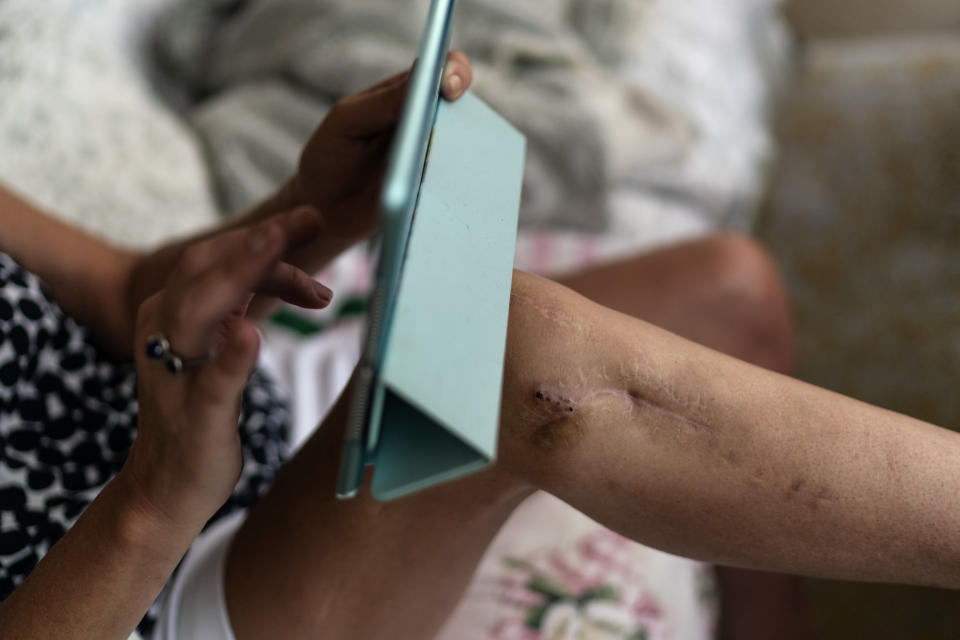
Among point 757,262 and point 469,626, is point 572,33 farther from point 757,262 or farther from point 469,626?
point 469,626

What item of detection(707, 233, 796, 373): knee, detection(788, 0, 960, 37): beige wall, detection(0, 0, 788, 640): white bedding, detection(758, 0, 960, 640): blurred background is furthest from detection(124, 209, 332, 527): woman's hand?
detection(788, 0, 960, 37): beige wall

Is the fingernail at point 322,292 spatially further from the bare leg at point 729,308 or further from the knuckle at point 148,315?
the bare leg at point 729,308

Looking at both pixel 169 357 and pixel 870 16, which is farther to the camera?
pixel 870 16

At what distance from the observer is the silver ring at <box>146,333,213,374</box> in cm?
36

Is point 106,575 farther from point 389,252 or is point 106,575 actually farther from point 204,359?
point 389,252

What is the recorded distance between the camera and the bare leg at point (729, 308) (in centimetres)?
74

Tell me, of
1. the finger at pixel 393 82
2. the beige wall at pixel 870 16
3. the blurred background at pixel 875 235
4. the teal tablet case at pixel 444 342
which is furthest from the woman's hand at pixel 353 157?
the beige wall at pixel 870 16

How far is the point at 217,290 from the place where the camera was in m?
0.35

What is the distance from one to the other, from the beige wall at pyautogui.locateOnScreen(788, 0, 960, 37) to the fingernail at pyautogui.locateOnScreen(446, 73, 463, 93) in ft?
4.56

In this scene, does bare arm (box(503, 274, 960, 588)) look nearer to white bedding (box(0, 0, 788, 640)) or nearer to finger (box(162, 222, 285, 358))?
finger (box(162, 222, 285, 358))

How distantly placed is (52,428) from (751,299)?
25.0 inches

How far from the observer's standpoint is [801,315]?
3.57 feet

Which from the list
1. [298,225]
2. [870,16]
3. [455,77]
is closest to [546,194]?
[455,77]

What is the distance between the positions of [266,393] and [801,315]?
758 millimetres
